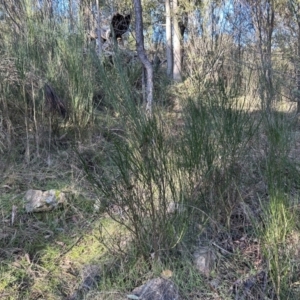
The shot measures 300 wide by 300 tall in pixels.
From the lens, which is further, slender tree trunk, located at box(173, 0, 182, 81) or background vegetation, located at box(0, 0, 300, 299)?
slender tree trunk, located at box(173, 0, 182, 81)

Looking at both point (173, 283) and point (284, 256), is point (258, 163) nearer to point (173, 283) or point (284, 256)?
point (284, 256)

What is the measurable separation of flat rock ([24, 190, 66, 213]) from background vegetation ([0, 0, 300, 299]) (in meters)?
0.05

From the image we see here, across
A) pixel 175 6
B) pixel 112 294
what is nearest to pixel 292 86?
pixel 112 294

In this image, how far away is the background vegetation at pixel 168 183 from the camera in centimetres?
148

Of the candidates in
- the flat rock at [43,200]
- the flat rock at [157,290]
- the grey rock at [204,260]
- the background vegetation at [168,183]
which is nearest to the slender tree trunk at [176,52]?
the background vegetation at [168,183]

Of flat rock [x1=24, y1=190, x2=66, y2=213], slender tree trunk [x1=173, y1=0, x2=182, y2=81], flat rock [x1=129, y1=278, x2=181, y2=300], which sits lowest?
flat rock [x1=129, y1=278, x2=181, y2=300]

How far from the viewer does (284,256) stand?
1.43m

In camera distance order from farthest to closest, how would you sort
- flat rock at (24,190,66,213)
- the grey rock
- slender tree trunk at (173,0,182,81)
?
1. slender tree trunk at (173,0,182,81)
2. flat rock at (24,190,66,213)
3. the grey rock

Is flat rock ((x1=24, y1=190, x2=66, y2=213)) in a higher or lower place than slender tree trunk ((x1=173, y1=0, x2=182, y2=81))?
lower

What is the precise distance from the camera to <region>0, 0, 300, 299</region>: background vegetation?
4.84 ft

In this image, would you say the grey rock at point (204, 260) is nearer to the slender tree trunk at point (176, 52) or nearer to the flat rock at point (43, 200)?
the flat rock at point (43, 200)

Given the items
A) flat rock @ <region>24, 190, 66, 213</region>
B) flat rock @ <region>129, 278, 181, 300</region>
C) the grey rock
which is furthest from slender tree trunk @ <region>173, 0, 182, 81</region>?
flat rock @ <region>129, 278, 181, 300</region>

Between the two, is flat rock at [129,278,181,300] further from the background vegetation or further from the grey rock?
the grey rock

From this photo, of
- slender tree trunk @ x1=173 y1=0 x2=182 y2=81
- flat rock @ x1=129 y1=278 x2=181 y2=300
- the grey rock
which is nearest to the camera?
flat rock @ x1=129 y1=278 x2=181 y2=300
